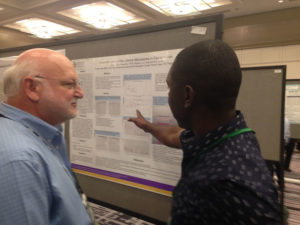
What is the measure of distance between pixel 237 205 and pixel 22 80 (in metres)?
0.81

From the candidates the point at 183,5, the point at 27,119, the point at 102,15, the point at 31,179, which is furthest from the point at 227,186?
the point at 102,15

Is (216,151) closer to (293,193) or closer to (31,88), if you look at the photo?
(31,88)

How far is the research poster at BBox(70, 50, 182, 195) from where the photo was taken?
112 centimetres

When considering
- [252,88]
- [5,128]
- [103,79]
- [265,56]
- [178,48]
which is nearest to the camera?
[5,128]

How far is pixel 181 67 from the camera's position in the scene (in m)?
0.65

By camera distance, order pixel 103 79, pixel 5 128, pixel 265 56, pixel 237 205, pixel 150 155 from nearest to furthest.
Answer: pixel 237 205, pixel 5 128, pixel 150 155, pixel 103 79, pixel 265 56

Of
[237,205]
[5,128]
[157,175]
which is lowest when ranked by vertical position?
[157,175]

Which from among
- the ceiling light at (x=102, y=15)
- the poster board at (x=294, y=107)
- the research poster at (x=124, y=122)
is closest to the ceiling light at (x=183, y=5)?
the ceiling light at (x=102, y=15)

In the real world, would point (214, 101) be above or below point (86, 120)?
above

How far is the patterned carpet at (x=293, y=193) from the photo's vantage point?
2.78 meters

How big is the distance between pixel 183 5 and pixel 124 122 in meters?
4.53

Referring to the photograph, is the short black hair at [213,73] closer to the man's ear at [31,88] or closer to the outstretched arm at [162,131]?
the outstretched arm at [162,131]

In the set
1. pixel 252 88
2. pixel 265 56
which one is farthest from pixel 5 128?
pixel 265 56

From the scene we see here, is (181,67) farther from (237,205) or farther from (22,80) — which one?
(22,80)
